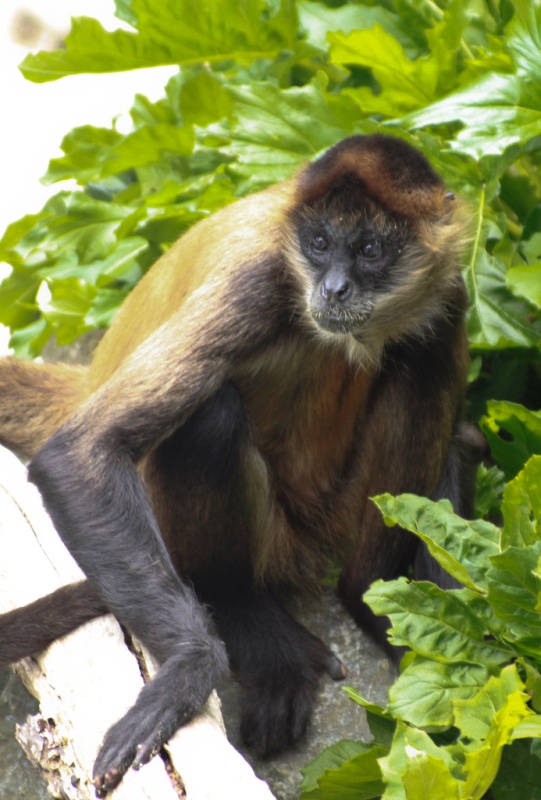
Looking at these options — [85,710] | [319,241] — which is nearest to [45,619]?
[85,710]

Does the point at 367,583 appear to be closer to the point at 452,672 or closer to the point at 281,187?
the point at 452,672

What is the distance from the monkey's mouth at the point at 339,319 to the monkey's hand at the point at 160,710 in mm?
1490

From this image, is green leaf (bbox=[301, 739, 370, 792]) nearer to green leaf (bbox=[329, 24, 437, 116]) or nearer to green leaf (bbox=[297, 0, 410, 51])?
green leaf (bbox=[329, 24, 437, 116])

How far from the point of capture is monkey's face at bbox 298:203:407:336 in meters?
4.66

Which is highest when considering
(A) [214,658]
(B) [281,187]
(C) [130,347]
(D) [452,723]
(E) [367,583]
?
(B) [281,187]

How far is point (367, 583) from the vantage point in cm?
520

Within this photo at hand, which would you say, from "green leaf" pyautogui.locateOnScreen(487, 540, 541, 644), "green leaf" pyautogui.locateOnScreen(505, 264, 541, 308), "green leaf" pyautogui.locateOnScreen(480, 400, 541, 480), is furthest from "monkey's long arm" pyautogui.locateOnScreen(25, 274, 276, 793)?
"green leaf" pyautogui.locateOnScreen(505, 264, 541, 308)

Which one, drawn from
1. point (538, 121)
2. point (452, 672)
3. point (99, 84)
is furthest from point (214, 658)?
point (99, 84)

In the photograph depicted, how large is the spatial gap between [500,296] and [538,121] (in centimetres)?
93

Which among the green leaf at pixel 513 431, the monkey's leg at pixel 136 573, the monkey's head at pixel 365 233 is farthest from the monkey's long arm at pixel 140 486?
the green leaf at pixel 513 431

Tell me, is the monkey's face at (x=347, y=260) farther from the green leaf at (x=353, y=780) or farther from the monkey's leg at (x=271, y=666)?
the green leaf at (x=353, y=780)

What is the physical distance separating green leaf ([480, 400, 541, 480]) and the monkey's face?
3.15 feet

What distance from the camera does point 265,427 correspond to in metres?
5.18

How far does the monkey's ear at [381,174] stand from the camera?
460 cm
